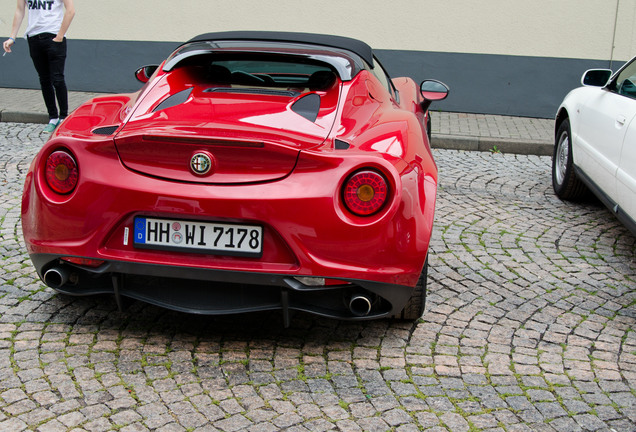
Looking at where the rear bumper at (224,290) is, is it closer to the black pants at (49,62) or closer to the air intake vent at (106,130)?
the air intake vent at (106,130)

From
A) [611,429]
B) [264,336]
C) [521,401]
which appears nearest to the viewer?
[611,429]

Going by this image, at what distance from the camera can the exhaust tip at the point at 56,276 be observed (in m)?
3.53

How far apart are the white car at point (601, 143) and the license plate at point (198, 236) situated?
253 cm

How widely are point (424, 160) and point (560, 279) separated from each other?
1532mm

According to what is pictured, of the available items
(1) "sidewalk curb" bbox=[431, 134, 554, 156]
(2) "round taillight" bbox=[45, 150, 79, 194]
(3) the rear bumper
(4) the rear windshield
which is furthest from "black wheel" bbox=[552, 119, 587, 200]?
(2) "round taillight" bbox=[45, 150, 79, 194]

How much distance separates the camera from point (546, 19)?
387 inches

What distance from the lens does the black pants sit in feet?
27.2

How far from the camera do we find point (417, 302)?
3854 millimetres

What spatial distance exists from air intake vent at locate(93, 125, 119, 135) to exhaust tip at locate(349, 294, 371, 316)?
1.35m

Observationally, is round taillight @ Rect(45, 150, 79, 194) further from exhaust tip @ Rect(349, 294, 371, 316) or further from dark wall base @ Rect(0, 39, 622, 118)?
dark wall base @ Rect(0, 39, 622, 118)

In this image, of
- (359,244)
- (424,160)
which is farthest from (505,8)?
(359,244)

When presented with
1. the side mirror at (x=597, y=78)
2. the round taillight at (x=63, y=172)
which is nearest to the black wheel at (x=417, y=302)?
the round taillight at (x=63, y=172)

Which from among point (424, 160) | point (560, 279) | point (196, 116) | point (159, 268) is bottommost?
point (560, 279)

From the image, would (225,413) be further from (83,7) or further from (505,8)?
(83,7)
